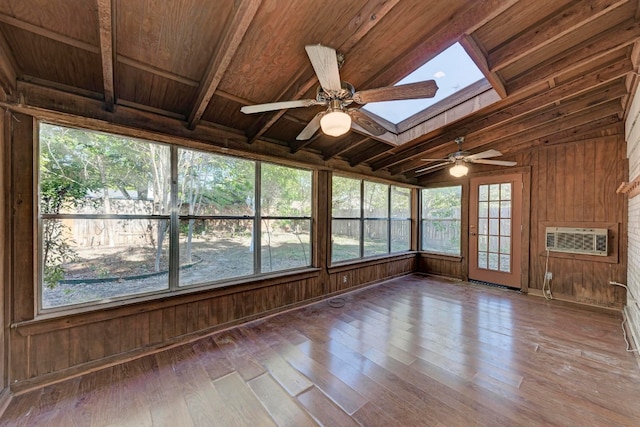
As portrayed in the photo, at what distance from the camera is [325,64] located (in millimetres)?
1553

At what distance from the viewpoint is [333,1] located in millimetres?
1693

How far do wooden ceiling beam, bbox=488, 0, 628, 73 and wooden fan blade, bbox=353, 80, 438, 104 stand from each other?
1.19 m

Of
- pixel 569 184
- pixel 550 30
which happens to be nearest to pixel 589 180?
pixel 569 184

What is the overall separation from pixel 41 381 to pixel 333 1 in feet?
12.4

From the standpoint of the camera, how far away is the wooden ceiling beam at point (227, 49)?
1575mm

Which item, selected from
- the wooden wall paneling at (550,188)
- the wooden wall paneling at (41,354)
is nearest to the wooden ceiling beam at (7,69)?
the wooden wall paneling at (41,354)

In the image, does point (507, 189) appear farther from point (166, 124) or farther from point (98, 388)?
point (98, 388)

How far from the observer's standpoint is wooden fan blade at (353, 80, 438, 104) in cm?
174

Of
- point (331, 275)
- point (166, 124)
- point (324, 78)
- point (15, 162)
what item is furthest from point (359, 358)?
point (15, 162)

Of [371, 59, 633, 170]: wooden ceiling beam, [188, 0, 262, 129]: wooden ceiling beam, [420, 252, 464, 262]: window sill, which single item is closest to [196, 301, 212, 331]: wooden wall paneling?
[188, 0, 262, 129]: wooden ceiling beam

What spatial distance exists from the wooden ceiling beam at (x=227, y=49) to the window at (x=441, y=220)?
5406mm

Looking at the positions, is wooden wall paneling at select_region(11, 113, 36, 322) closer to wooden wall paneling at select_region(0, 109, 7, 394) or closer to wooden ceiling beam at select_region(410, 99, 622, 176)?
wooden wall paneling at select_region(0, 109, 7, 394)

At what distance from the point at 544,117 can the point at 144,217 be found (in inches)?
210

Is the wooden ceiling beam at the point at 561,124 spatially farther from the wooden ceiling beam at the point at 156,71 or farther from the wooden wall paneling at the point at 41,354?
the wooden wall paneling at the point at 41,354
